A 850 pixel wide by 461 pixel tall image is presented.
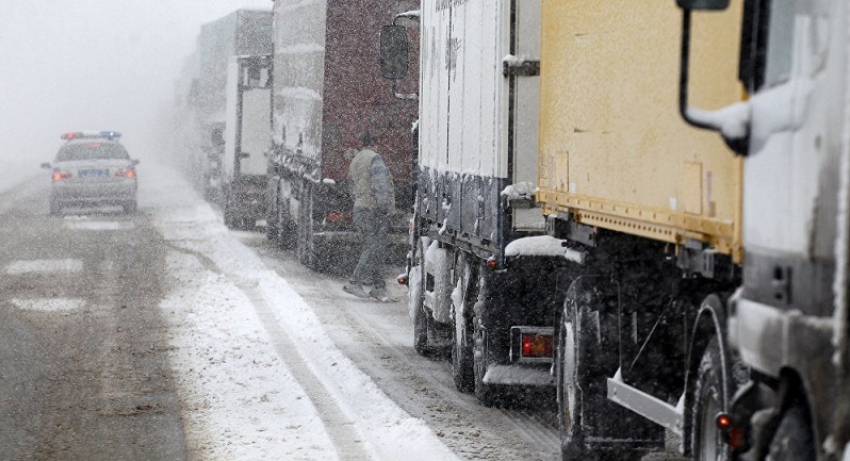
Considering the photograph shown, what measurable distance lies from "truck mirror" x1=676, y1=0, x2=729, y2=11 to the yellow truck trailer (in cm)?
37

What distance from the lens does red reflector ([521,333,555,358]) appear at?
9.48 metres

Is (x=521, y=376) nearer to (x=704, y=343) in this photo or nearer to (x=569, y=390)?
(x=569, y=390)

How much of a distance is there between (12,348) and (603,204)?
289 inches

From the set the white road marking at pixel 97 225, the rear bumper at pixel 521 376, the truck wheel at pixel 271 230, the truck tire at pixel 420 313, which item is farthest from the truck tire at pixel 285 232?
the rear bumper at pixel 521 376

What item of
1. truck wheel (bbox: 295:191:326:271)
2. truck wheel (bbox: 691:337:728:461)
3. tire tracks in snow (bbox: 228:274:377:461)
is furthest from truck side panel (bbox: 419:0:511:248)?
truck wheel (bbox: 295:191:326:271)

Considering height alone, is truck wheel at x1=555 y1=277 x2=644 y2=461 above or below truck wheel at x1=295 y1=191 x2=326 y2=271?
above

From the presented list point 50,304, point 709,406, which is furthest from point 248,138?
point 709,406

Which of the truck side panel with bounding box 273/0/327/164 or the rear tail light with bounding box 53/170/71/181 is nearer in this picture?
the truck side panel with bounding box 273/0/327/164

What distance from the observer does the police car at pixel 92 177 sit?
1244 inches

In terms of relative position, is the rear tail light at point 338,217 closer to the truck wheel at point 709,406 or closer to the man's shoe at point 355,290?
the man's shoe at point 355,290

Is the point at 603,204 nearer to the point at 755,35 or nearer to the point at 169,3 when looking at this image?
the point at 755,35

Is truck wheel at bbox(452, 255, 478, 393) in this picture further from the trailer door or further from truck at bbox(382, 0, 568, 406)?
the trailer door

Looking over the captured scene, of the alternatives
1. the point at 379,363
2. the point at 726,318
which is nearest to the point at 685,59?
the point at 726,318

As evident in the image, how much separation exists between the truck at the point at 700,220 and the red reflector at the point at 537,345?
0.90m
